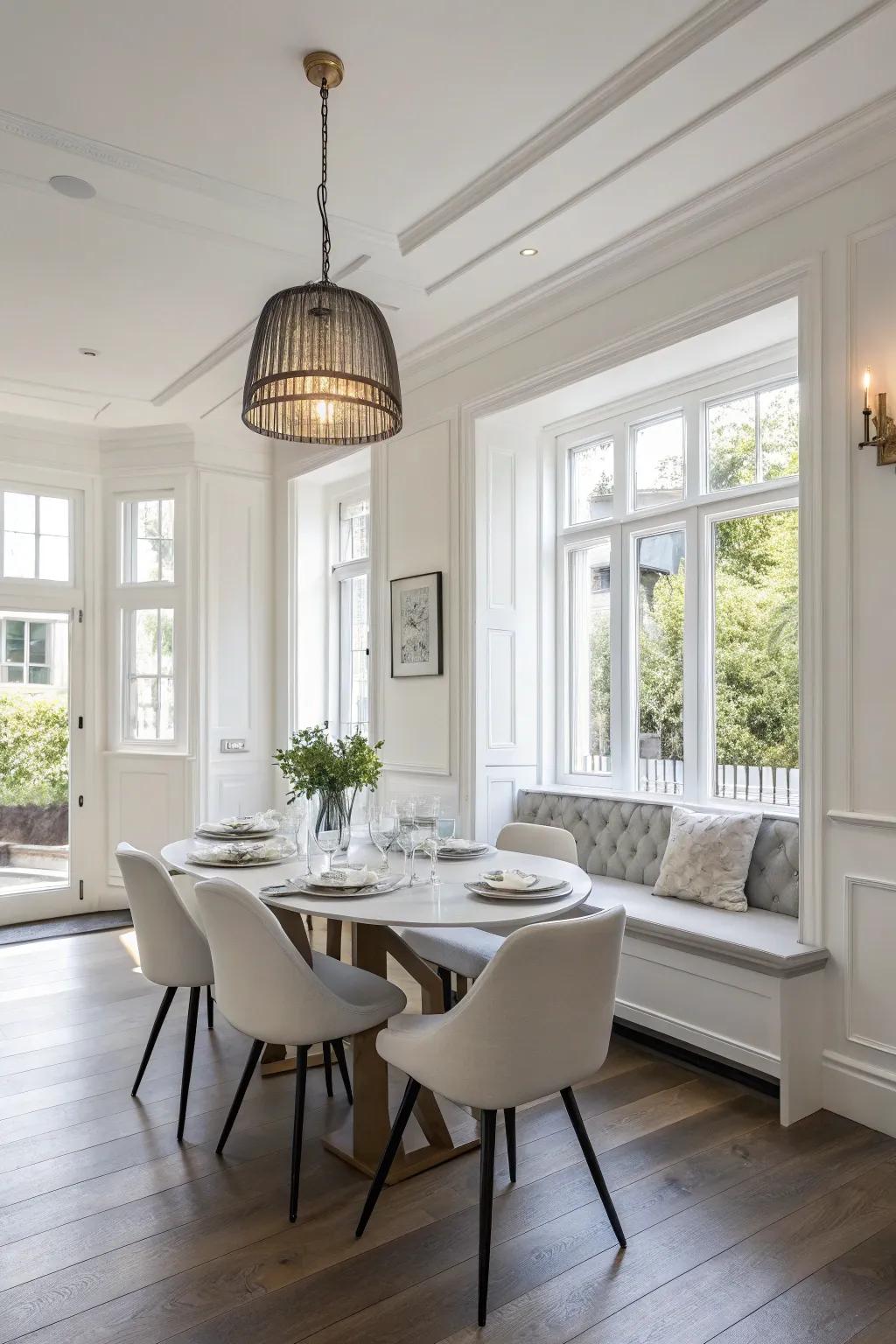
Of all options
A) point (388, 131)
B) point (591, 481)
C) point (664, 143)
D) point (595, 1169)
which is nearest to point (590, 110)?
point (664, 143)

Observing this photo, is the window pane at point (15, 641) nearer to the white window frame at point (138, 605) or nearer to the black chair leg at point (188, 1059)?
the white window frame at point (138, 605)

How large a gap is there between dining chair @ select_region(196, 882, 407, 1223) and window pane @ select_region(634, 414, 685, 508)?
278 centimetres

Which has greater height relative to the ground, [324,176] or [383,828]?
[324,176]

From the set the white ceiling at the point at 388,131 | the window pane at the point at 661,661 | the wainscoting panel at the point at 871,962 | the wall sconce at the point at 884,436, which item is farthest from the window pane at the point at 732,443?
the wainscoting panel at the point at 871,962

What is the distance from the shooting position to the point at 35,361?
481 centimetres

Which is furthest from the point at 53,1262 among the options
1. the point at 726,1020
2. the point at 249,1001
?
the point at 726,1020

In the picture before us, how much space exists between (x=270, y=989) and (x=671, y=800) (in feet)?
7.50

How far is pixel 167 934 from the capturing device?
114 inches

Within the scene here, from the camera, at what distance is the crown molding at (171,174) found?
9.40ft

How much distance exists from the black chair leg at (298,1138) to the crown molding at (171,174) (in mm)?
2814

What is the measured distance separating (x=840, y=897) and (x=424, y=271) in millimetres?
2877

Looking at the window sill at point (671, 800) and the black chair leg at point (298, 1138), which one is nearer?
the black chair leg at point (298, 1138)

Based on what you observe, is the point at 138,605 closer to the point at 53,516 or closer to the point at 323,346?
the point at 53,516

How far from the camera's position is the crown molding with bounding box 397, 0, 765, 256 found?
7.86ft
